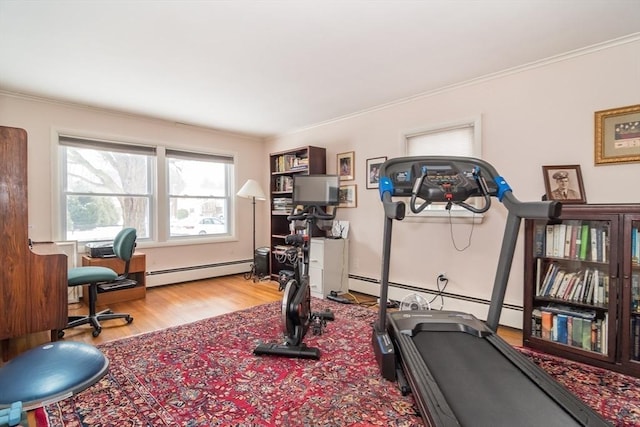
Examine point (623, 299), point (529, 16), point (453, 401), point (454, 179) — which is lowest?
point (453, 401)

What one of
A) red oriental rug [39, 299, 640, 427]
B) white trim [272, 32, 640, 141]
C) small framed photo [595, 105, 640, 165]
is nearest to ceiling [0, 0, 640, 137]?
white trim [272, 32, 640, 141]

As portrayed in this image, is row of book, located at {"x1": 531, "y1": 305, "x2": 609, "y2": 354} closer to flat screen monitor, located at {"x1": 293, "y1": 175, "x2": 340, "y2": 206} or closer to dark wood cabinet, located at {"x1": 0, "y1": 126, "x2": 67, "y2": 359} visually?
flat screen monitor, located at {"x1": 293, "y1": 175, "x2": 340, "y2": 206}

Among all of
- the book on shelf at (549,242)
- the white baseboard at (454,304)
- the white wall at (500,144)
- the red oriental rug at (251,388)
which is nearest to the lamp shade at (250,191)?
the white wall at (500,144)

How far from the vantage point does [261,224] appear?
18.5 feet

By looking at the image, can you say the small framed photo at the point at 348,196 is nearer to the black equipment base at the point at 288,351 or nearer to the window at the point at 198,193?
the window at the point at 198,193

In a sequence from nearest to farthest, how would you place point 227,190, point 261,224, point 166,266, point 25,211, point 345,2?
point 345,2
point 25,211
point 166,266
point 227,190
point 261,224

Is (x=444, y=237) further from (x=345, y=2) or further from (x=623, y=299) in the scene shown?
(x=345, y=2)

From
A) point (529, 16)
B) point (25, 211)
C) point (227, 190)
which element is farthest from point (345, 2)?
point (227, 190)

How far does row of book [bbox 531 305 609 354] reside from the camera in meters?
2.13

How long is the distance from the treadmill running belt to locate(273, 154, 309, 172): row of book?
119 inches

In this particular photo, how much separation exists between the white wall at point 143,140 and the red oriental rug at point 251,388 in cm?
213

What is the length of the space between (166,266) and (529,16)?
486cm

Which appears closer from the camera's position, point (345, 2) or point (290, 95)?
point (345, 2)

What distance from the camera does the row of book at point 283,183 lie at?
4.80m
